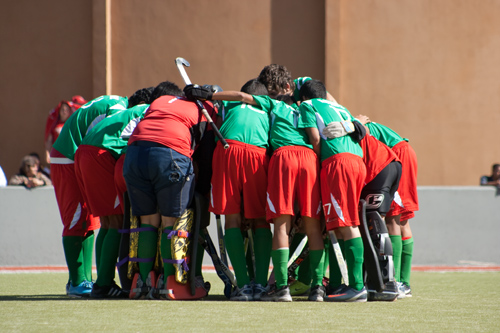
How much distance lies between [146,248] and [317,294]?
4.53 ft

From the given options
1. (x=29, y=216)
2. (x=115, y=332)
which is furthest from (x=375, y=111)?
(x=115, y=332)

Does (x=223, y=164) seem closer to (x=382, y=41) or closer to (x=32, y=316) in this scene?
(x=32, y=316)

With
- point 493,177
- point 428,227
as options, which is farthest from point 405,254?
point 493,177

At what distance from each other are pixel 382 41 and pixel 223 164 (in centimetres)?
652

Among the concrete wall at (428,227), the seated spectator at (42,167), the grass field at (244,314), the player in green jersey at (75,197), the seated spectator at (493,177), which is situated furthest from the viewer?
the seated spectator at (42,167)

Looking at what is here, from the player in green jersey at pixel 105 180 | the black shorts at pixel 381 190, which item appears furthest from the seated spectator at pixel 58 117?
the black shorts at pixel 381 190

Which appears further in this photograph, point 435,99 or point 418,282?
point 435,99

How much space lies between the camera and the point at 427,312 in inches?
198

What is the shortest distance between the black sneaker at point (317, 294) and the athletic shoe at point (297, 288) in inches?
19.1

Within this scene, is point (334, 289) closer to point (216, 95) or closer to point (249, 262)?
point (249, 262)

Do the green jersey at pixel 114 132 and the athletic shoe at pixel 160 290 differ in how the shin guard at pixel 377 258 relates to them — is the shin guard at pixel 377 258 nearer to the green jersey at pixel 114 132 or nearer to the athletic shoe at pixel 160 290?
the athletic shoe at pixel 160 290

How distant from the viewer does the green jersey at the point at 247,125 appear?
582 cm

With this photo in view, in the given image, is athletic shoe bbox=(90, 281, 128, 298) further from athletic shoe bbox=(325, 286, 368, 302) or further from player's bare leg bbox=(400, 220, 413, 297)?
player's bare leg bbox=(400, 220, 413, 297)

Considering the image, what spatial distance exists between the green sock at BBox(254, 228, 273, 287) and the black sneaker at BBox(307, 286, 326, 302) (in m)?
0.38
